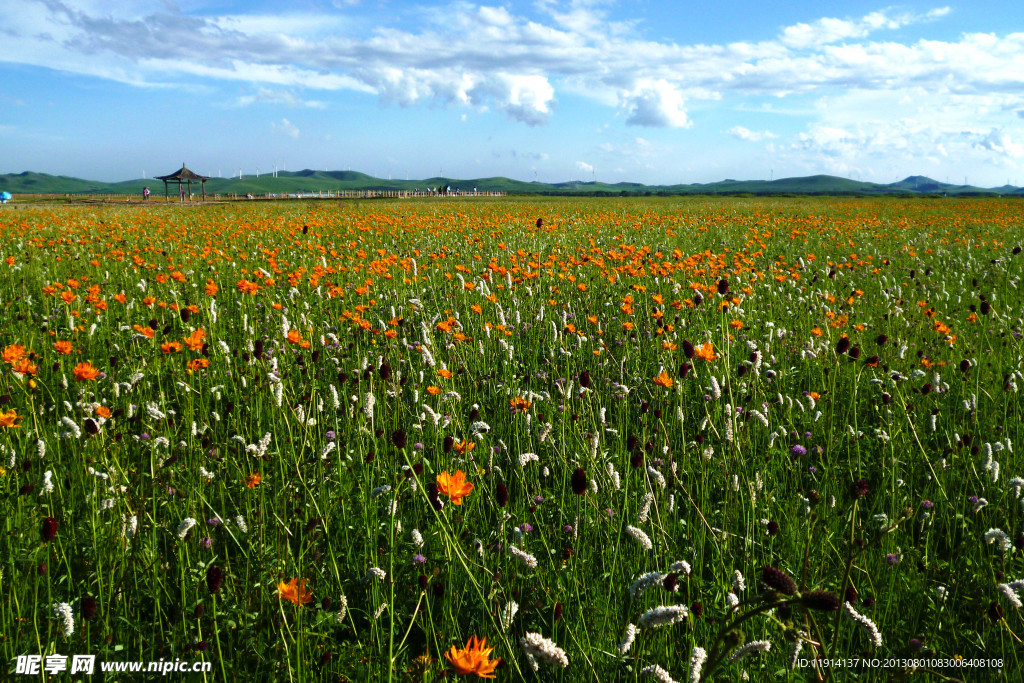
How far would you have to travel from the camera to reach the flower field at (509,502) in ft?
5.93

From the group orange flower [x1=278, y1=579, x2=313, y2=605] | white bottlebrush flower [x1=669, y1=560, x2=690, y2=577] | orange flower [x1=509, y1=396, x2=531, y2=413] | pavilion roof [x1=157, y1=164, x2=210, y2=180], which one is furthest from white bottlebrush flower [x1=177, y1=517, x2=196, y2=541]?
pavilion roof [x1=157, y1=164, x2=210, y2=180]

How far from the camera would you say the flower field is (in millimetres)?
1809

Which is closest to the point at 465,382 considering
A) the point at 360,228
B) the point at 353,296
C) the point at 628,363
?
the point at 628,363

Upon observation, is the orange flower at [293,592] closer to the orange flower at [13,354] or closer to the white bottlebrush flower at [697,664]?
the white bottlebrush flower at [697,664]

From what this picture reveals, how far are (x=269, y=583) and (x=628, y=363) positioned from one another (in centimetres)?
305

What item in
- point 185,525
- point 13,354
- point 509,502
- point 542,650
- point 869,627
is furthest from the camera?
point 13,354

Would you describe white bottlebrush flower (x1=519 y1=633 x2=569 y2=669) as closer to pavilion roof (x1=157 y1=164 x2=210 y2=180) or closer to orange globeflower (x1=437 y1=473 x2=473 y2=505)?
orange globeflower (x1=437 y1=473 x2=473 y2=505)

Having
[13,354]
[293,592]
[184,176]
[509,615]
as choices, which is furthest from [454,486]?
[184,176]

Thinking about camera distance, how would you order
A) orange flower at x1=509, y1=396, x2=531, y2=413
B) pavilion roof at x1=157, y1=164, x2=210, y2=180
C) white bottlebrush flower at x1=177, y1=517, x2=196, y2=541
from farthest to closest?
pavilion roof at x1=157, y1=164, x2=210, y2=180, orange flower at x1=509, y1=396, x2=531, y2=413, white bottlebrush flower at x1=177, y1=517, x2=196, y2=541

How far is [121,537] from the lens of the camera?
208cm

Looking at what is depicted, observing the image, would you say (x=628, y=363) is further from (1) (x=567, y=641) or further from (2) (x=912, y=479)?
(1) (x=567, y=641)

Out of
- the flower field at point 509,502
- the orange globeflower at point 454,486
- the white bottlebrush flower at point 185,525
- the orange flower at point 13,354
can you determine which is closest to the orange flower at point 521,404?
the flower field at point 509,502

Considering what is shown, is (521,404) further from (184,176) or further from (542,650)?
(184,176)

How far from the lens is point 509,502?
2.71m
